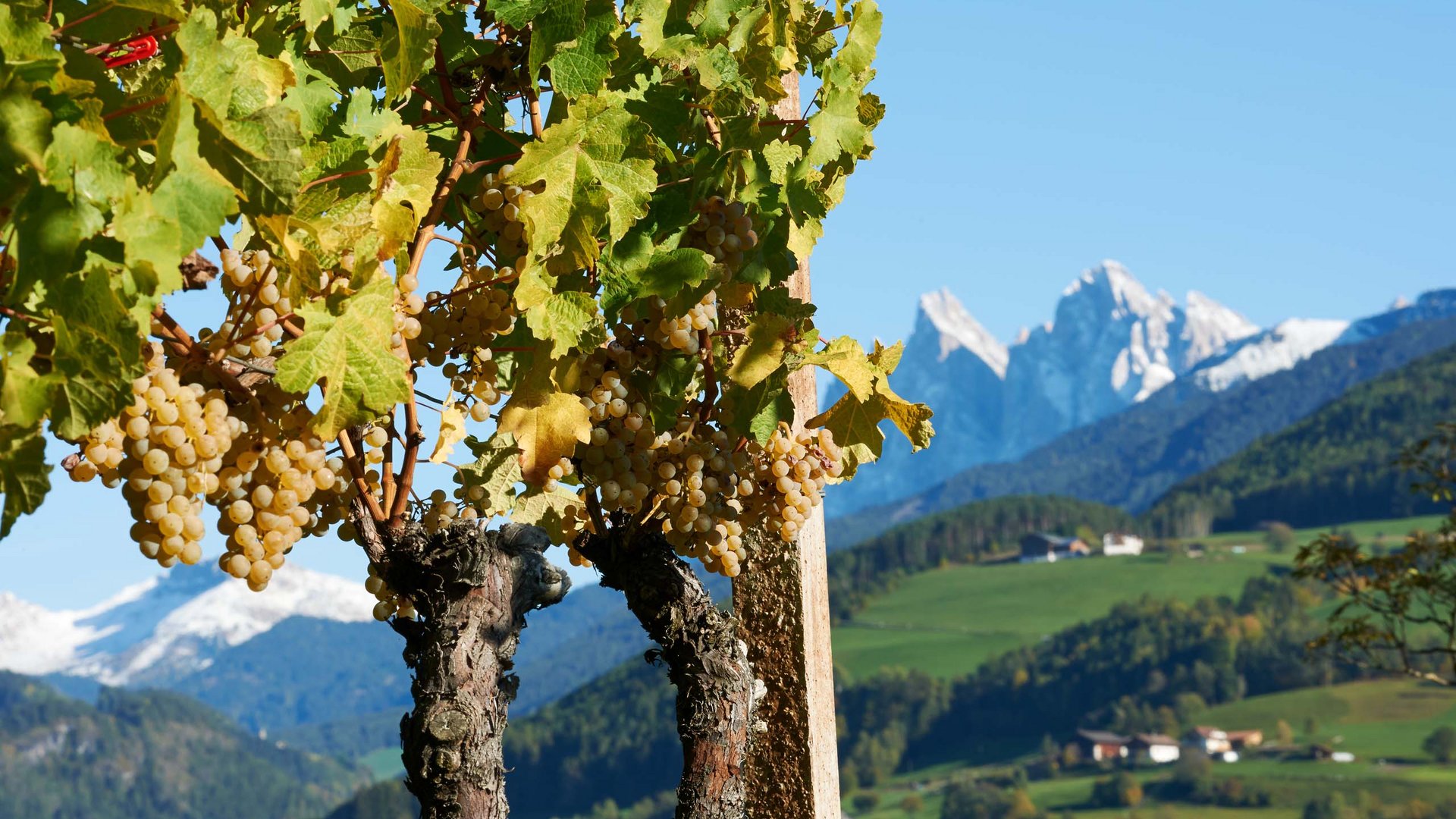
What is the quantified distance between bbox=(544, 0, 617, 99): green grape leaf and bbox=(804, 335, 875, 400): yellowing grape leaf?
717mm

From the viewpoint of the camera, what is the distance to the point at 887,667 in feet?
448

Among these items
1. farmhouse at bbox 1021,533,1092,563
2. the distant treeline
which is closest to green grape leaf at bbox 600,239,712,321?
the distant treeline

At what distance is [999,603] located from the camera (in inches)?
5689

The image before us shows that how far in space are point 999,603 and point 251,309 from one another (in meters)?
147

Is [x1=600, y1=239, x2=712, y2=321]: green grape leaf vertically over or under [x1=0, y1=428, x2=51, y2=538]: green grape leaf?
over

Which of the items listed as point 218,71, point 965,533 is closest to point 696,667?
point 218,71

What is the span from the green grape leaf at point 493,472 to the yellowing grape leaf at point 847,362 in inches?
28.3

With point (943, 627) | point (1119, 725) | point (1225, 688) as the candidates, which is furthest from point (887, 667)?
point (1225, 688)

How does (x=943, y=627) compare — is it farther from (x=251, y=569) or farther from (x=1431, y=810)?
(x=251, y=569)

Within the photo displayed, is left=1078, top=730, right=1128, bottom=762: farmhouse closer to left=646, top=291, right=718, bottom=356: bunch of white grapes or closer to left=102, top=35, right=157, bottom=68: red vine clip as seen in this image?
left=646, top=291, right=718, bottom=356: bunch of white grapes

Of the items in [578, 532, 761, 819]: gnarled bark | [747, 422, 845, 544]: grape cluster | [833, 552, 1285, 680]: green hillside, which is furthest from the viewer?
[833, 552, 1285, 680]: green hillside

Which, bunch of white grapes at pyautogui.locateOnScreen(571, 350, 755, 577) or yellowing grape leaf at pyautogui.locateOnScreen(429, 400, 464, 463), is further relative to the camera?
yellowing grape leaf at pyautogui.locateOnScreen(429, 400, 464, 463)

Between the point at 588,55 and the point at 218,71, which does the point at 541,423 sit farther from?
the point at 218,71

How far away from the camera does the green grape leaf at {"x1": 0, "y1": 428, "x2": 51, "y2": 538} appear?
1.72m
